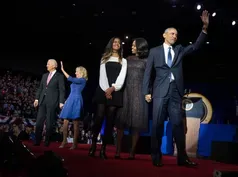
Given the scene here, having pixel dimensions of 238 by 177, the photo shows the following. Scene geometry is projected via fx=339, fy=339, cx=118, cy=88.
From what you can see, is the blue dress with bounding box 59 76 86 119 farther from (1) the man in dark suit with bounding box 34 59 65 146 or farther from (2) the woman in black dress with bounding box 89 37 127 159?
(2) the woman in black dress with bounding box 89 37 127 159

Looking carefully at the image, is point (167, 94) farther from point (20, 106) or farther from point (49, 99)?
point (20, 106)

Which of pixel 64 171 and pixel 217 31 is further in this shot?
pixel 217 31

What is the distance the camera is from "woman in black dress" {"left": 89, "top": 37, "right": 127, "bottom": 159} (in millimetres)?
3824

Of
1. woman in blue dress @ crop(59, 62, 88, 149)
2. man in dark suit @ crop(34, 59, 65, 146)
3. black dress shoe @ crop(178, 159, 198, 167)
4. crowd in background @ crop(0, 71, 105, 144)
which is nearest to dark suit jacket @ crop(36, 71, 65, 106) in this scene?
man in dark suit @ crop(34, 59, 65, 146)

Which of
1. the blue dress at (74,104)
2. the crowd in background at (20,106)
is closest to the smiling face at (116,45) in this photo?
the blue dress at (74,104)

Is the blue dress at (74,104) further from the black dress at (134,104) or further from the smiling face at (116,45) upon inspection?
the smiling face at (116,45)

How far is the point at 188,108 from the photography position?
6199mm

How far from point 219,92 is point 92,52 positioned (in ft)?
17.9

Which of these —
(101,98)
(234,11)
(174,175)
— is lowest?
(174,175)

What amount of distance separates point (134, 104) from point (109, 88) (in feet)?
1.35

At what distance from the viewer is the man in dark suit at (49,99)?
19.2ft

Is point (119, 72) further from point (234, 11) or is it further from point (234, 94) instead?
point (234, 94)

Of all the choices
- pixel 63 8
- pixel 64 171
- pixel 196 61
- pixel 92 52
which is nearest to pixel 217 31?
pixel 196 61

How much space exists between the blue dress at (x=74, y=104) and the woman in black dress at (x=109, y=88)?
Result: 5.32ft
